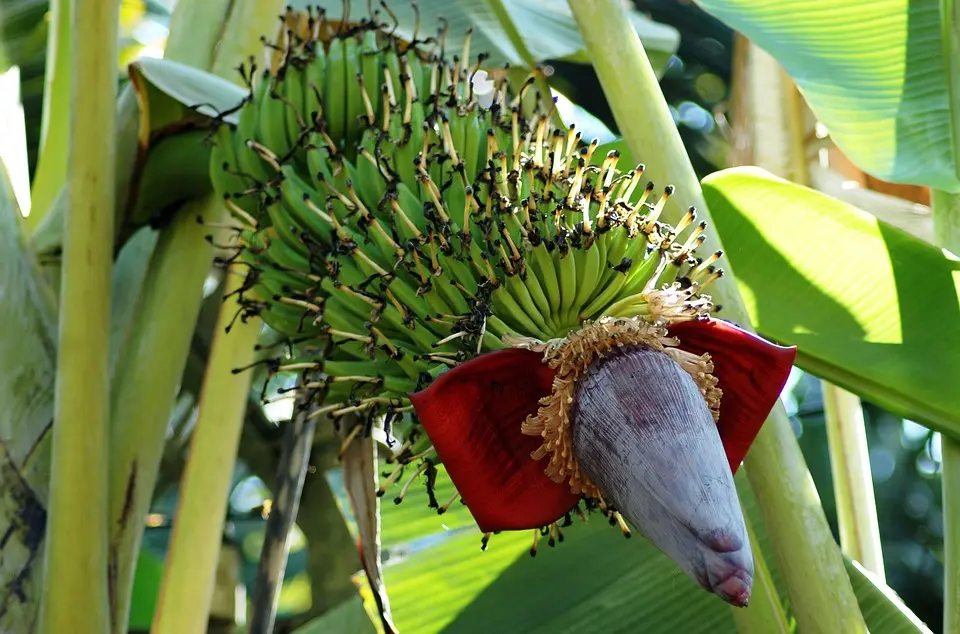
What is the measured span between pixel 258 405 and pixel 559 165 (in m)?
1.28

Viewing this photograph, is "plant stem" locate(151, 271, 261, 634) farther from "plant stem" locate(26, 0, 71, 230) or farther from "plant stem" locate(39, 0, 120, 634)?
"plant stem" locate(26, 0, 71, 230)

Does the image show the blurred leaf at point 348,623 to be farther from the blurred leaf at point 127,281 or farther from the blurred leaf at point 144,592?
the blurred leaf at point 144,592

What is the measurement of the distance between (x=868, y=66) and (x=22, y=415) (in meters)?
1.01

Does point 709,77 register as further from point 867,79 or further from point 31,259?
point 31,259

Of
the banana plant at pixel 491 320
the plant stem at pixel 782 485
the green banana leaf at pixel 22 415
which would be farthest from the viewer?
the green banana leaf at pixel 22 415

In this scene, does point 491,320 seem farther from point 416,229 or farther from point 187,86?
point 187,86

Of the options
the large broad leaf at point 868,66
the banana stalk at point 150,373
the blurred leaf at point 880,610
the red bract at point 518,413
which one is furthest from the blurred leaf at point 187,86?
the blurred leaf at point 880,610

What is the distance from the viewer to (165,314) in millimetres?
984

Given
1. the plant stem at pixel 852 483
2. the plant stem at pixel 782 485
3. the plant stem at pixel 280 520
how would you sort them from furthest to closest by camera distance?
1. the plant stem at pixel 852 483
2. the plant stem at pixel 280 520
3. the plant stem at pixel 782 485

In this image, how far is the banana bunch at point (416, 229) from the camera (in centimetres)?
68

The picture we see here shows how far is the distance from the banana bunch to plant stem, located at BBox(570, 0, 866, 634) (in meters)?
0.04

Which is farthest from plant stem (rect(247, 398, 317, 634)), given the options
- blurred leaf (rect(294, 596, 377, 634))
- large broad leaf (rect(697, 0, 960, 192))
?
large broad leaf (rect(697, 0, 960, 192))

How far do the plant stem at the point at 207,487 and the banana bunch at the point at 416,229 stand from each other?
15 cm

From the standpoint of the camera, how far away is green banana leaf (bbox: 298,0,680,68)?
1.45 metres
